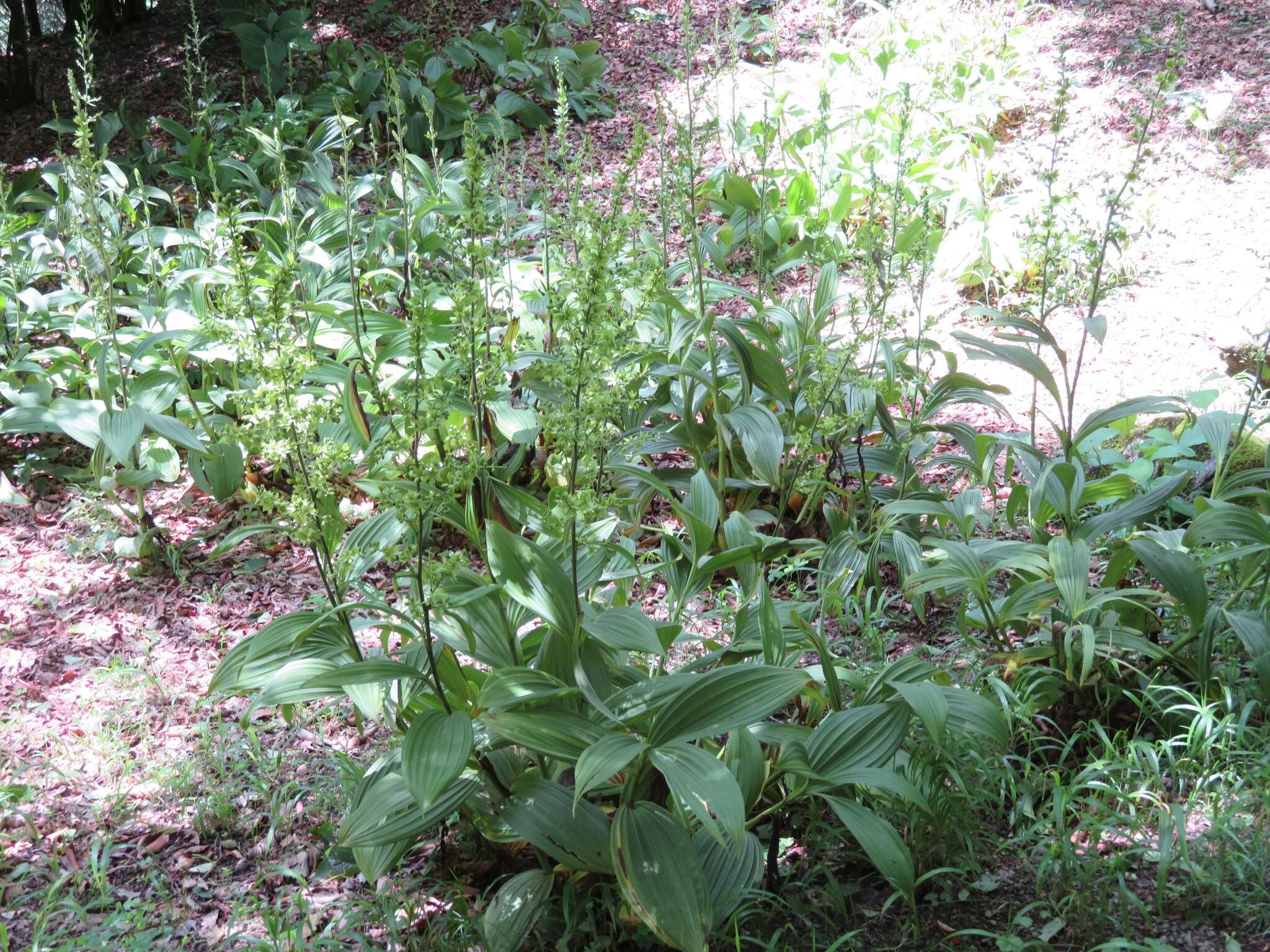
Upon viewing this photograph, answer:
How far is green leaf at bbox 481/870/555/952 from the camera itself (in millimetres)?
1985

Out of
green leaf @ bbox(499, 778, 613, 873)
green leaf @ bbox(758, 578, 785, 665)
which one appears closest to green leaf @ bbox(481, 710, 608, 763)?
green leaf @ bbox(499, 778, 613, 873)

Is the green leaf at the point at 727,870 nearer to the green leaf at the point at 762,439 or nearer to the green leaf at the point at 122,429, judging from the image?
the green leaf at the point at 762,439

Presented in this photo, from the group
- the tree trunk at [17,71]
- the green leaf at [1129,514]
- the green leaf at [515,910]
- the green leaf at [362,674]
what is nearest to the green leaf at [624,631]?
the green leaf at [362,674]

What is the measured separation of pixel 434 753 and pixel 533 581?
41 centimetres

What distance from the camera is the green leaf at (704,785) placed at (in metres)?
1.66

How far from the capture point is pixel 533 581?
208cm

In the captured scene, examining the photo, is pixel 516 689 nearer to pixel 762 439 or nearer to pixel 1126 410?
pixel 762 439

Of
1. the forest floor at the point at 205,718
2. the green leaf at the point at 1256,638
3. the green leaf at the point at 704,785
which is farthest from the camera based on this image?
the green leaf at the point at 1256,638

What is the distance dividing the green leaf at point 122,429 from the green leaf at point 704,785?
8.60 feet

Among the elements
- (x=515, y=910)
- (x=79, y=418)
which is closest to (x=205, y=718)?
(x=515, y=910)

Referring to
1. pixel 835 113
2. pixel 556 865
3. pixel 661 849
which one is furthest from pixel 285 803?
pixel 835 113

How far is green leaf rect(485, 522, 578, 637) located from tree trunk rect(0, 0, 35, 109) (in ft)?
23.6

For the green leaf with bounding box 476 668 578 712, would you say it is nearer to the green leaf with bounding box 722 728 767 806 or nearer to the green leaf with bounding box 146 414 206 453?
the green leaf with bounding box 722 728 767 806

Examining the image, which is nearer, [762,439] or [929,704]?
[929,704]
